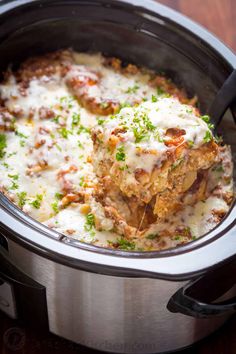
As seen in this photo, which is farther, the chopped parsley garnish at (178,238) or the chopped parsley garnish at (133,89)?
the chopped parsley garnish at (133,89)

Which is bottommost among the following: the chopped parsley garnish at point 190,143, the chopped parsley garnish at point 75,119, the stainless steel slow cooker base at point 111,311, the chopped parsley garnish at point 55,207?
the stainless steel slow cooker base at point 111,311

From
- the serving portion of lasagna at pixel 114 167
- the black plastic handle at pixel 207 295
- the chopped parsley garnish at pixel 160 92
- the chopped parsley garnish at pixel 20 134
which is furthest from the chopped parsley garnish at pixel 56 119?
the black plastic handle at pixel 207 295

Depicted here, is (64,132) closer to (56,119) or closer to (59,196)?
(56,119)

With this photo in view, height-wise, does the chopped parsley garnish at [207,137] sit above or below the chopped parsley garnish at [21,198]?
above

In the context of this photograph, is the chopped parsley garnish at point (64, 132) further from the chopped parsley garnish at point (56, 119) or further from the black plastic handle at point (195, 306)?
the black plastic handle at point (195, 306)

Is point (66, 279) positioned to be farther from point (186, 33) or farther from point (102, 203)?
point (186, 33)

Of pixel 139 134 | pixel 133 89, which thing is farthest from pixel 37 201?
pixel 133 89
